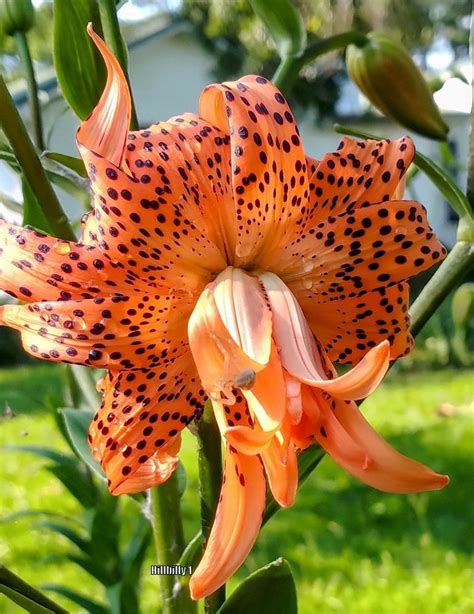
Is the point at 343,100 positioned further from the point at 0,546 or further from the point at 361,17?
the point at 0,546

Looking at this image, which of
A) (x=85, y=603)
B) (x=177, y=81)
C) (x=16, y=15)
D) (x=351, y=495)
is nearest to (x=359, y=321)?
(x=16, y=15)

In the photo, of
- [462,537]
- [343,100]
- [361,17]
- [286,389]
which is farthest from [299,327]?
[361,17]

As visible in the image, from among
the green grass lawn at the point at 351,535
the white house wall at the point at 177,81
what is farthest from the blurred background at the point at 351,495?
the white house wall at the point at 177,81

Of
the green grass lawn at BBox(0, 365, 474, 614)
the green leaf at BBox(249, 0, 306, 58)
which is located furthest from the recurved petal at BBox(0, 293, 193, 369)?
the green grass lawn at BBox(0, 365, 474, 614)

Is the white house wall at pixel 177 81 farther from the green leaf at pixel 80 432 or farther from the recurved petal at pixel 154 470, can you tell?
the recurved petal at pixel 154 470

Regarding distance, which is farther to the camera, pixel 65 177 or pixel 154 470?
pixel 65 177

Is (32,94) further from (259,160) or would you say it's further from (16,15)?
(259,160)
